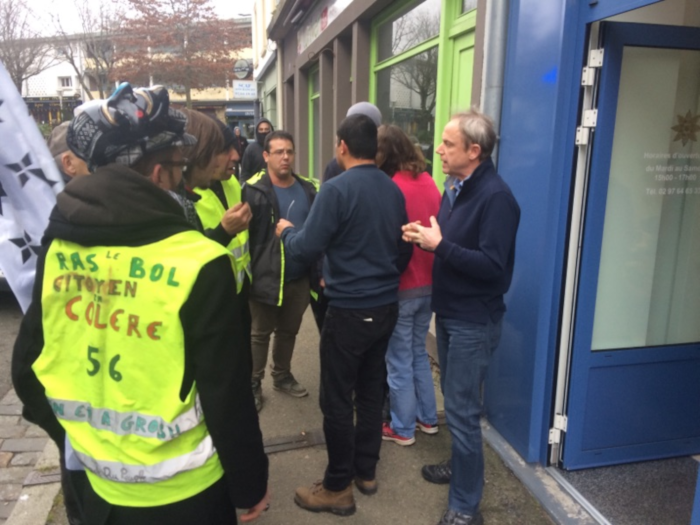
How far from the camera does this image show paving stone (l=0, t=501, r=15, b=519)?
2.92m

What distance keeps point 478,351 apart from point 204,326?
150 cm

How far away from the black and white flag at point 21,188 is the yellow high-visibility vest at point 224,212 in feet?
2.25

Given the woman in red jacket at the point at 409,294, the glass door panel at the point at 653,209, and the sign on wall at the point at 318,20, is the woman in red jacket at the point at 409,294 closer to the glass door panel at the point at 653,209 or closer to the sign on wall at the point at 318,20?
the glass door panel at the point at 653,209

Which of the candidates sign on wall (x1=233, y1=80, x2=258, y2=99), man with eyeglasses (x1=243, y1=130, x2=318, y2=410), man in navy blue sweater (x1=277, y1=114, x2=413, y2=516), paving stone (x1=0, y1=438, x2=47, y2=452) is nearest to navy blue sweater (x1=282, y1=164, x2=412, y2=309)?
man in navy blue sweater (x1=277, y1=114, x2=413, y2=516)

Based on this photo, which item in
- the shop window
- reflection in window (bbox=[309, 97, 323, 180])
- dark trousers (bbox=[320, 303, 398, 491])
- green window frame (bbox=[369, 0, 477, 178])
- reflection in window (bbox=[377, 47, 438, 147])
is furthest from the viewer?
reflection in window (bbox=[309, 97, 323, 180])

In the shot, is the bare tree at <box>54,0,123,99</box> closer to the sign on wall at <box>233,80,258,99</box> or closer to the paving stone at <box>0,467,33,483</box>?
the sign on wall at <box>233,80,258,99</box>

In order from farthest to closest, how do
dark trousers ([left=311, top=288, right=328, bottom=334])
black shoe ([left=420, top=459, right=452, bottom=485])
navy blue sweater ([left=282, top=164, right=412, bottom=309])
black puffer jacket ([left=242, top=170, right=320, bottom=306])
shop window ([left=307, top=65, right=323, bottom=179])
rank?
shop window ([left=307, top=65, right=323, bottom=179]), dark trousers ([left=311, top=288, right=328, bottom=334]), black puffer jacket ([left=242, top=170, right=320, bottom=306]), black shoe ([left=420, top=459, right=452, bottom=485]), navy blue sweater ([left=282, top=164, right=412, bottom=309])

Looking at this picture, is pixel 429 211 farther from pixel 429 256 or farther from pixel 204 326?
pixel 204 326

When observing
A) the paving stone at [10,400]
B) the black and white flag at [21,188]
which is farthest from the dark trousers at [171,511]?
the paving stone at [10,400]

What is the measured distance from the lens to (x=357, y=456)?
9.78 feet

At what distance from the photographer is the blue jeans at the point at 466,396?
255 cm

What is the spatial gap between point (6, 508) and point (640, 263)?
145 inches

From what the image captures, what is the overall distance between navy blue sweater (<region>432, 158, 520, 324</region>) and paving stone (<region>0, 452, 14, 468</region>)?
279cm

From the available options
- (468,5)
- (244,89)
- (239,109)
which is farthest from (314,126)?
(239,109)
